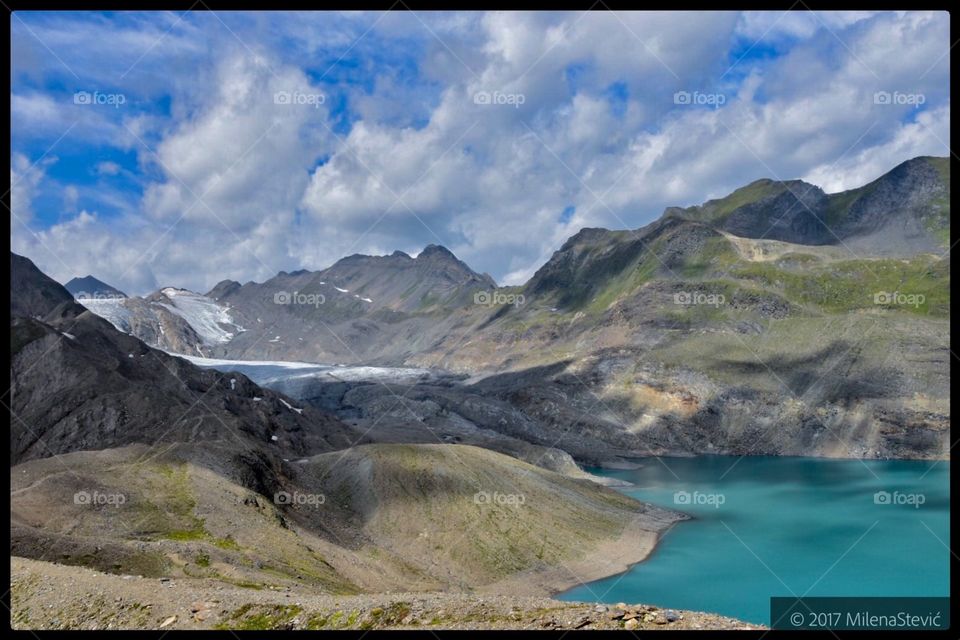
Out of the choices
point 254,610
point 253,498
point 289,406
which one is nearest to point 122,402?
point 289,406

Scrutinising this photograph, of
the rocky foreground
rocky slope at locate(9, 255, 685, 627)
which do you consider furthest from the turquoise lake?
A: the rocky foreground

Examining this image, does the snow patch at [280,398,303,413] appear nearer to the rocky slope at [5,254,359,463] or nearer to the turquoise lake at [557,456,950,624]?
the rocky slope at [5,254,359,463]

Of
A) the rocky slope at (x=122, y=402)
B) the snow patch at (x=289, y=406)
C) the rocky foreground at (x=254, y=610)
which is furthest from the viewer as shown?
the snow patch at (x=289, y=406)

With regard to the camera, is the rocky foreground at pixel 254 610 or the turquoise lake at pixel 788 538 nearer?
the rocky foreground at pixel 254 610

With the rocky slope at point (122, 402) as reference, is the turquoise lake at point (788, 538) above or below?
below

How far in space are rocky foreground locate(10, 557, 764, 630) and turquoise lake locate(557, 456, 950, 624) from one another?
39266mm

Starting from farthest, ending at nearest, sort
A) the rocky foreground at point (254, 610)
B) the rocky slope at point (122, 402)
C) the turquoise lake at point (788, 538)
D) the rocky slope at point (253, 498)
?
the rocky slope at point (122, 402) → the turquoise lake at point (788, 538) → the rocky slope at point (253, 498) → the rocky foreground at point (254, 610)

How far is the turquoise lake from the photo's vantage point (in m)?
63.2

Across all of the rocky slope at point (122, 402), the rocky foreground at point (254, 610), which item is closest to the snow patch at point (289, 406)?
the rocky slope at point (122, 402)

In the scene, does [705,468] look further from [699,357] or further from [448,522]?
[448,522]

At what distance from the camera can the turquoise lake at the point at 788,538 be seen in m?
63.2

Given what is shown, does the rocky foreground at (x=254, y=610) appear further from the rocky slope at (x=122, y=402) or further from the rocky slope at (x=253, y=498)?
the rocky slope at (x=122, y=402)

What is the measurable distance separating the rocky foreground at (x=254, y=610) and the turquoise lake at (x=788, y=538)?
1546 inches

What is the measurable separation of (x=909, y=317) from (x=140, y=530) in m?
187
